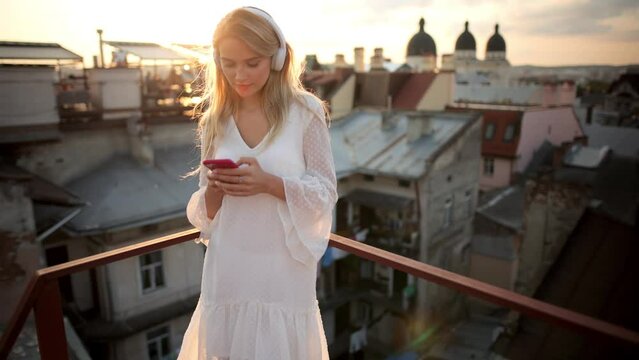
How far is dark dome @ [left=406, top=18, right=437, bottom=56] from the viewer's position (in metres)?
47.9

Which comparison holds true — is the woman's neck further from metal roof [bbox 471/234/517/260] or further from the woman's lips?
metal roof [bbox 471/234/517/260]

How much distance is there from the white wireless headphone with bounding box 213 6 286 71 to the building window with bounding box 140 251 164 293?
343 inches

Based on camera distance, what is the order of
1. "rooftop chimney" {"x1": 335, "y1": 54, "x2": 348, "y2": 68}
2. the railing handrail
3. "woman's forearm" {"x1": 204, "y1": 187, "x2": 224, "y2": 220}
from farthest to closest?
"rooftop chimney" {"x1": 335, "y1": 54, "x2": 348, "y2": 68}
"woman's forearm" {"x1": 204, "y1": 187, "x2": 224, "y2": 220}
the railing handrail

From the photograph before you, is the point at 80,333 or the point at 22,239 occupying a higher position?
the point at 22,239

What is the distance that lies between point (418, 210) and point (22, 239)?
942cm

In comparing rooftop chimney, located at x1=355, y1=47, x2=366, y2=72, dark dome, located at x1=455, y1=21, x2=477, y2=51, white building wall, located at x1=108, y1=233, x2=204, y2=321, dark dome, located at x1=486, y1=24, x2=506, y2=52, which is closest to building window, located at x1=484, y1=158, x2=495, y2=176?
rooftop chimney, located at x1=355, y1=47, x2=366, y2=72

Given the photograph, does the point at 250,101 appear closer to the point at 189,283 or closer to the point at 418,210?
the point at 189,283

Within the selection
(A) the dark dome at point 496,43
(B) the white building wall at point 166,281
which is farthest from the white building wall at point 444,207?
(A) the dark dome at point 496,43

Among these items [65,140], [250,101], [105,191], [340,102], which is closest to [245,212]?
[250,101]

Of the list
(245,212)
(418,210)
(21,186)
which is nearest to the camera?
(245,212)

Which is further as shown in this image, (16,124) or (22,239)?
(16,124)

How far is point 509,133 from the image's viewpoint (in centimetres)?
2233

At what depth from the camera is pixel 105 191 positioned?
9.27 m

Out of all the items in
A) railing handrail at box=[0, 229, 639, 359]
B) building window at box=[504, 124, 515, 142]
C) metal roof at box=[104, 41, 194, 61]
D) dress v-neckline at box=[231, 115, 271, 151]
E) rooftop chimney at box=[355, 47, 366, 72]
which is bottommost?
building window at box=[504, 124, 515, 142]
